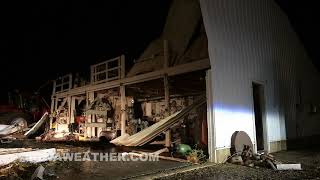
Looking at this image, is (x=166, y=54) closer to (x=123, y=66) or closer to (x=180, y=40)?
(x=180, y=40)

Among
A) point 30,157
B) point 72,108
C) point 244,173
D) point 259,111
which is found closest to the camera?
point 244,173

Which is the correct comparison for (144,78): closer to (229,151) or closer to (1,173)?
(229,151)

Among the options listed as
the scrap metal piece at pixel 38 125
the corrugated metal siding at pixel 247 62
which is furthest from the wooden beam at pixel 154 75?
the scrap metal piece at pixel 38 125

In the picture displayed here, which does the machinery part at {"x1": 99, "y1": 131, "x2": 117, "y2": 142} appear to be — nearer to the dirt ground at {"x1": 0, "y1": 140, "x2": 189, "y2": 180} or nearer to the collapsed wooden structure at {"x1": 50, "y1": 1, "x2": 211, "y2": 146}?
the collapsed wooden structure at {"x1": 50, "y1": 1, "x2": 211, "y2": 146}

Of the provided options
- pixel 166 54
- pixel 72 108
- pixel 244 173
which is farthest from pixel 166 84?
pixel 72 108

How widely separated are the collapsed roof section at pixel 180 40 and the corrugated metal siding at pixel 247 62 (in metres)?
0.67

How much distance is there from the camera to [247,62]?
1070 centimetres

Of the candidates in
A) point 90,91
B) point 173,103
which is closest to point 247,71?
point 173,103

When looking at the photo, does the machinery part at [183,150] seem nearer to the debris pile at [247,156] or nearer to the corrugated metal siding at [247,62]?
the corrugated metal siding at [247,62]

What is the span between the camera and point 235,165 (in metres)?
8.29

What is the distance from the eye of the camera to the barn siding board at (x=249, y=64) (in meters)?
8.90

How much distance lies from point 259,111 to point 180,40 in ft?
14.5

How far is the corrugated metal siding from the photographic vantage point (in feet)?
29.2

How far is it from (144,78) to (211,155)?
13.2ft
